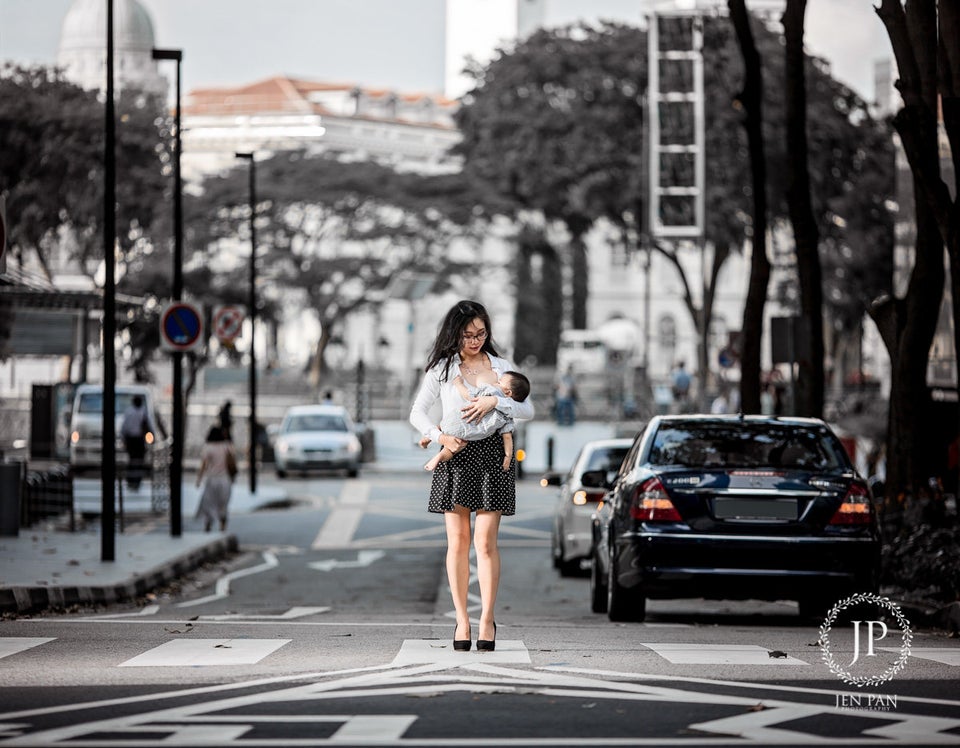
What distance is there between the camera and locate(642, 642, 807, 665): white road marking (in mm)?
10430

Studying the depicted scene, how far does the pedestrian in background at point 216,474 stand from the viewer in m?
27.8

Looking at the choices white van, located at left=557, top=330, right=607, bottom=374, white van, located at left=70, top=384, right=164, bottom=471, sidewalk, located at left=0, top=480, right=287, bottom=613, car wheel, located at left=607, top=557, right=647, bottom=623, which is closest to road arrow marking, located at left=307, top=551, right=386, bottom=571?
sidewalk, located at left=0, top=480, right=287, bottom=613

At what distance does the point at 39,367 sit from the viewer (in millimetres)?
75938

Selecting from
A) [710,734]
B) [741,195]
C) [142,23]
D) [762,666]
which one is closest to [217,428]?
[142,23]

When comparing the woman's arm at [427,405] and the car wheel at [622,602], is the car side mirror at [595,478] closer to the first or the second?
the car wheel at [622,602]

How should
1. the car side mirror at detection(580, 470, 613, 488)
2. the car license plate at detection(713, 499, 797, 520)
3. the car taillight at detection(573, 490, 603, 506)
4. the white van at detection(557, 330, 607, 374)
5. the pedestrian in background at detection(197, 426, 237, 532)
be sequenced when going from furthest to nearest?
the white van at detection(557, 330, 607, 374)
the pedestrian in background at detection(197, 426, 237, 532)
the car taillight at detection(573, 490, 603, 506)
the car side mirror at detection(580, 470, 613, 488)
the car license plate at detection(713, 499, 797, 520)

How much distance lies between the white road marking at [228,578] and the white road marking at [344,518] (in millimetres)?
1883

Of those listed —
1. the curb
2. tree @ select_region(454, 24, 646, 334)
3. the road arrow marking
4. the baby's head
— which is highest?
tree @ select_region(454, 24, 646, 334)

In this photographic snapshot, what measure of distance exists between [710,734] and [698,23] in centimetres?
4773

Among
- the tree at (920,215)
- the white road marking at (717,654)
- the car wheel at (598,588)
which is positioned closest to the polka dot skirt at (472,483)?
the white road marking at (717,654)

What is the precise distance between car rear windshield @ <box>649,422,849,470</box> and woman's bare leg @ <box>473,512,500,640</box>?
382cm

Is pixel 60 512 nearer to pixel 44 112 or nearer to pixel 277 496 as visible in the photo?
pixel 277 496

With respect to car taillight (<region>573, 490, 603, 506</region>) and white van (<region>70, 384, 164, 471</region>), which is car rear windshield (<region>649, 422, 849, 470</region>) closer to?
car taillight (<region>573, 490, 603, 506</region>)

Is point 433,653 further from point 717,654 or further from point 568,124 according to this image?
point 568,124
